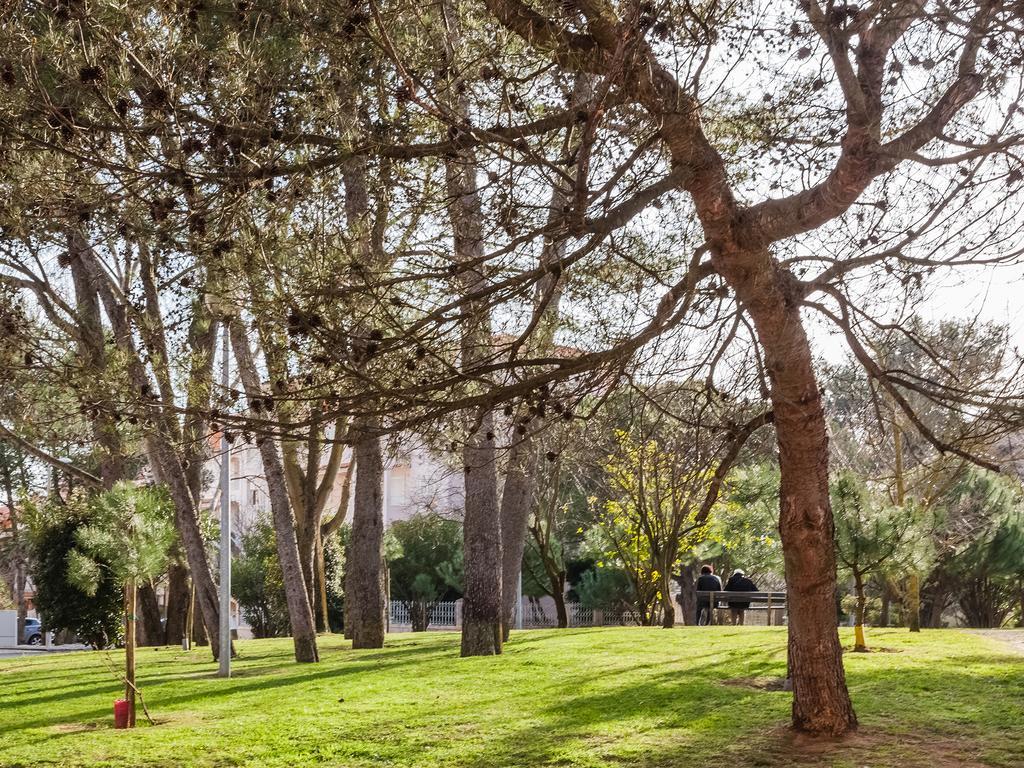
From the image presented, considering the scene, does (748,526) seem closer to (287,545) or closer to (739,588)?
(739,588)

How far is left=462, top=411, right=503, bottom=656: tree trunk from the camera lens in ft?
48.3

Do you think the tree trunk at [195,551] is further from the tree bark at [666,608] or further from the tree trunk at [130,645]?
the tree bark at [666,608]

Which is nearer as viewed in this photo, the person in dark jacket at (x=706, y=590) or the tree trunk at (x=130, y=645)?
the tree trunk at (x=130, y=645)

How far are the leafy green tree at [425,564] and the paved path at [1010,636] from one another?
20259mm

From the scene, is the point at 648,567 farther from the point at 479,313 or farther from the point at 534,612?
the point at 479,313

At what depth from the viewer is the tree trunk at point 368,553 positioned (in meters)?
17.0

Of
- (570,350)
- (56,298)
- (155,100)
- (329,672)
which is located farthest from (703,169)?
(56,298)

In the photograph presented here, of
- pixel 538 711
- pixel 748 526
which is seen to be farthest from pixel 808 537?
pixel 748 526

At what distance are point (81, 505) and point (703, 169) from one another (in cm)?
1885

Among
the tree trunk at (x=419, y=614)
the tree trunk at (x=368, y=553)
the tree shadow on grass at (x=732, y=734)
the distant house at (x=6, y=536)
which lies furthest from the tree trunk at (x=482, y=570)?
the distant house at (x=6, y=536)

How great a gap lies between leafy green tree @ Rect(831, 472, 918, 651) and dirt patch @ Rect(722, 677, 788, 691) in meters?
2.84

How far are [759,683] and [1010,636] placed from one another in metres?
7.39

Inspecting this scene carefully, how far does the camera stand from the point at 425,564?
1468 inches

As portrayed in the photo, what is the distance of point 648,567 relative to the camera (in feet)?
85.1
